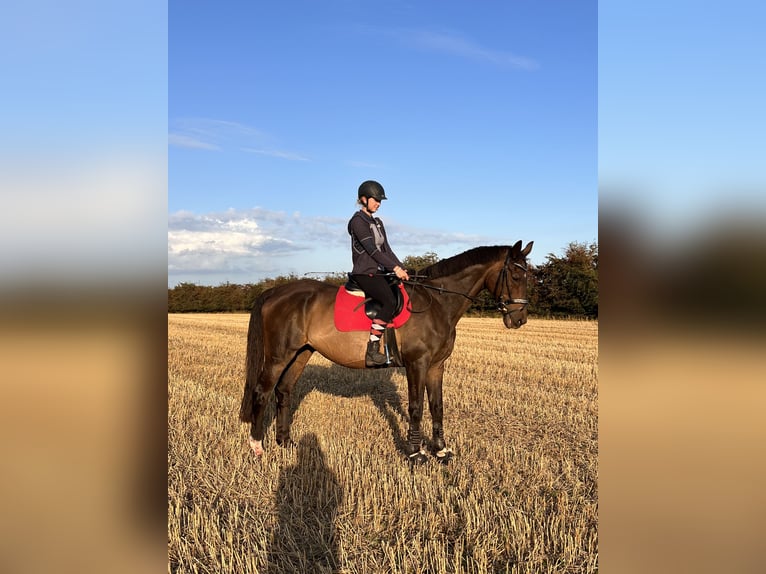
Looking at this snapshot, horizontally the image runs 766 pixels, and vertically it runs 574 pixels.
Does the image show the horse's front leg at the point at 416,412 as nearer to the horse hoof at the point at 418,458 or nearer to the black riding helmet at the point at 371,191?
the horse hoof at the point at 418,458

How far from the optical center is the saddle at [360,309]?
6.88 metres

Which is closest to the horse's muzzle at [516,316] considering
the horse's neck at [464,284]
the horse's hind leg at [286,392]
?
the horse's neck at [464,284]

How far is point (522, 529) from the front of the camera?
4465 millimetres

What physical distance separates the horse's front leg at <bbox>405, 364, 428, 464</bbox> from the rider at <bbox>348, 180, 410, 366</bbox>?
49 cm

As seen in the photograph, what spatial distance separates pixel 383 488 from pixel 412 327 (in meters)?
2.32

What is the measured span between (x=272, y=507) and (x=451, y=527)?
72.2 inches

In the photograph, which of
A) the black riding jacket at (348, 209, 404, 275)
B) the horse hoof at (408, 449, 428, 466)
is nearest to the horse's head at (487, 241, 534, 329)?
the black riding jacket at (348, 209, 404, 275)

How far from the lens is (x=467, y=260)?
727cm

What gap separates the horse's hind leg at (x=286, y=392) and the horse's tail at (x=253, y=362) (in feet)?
1.50

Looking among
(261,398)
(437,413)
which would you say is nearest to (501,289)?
(437,413)

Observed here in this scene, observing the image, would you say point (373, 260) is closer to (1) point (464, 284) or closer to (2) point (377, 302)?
(2) point (377, 302)
